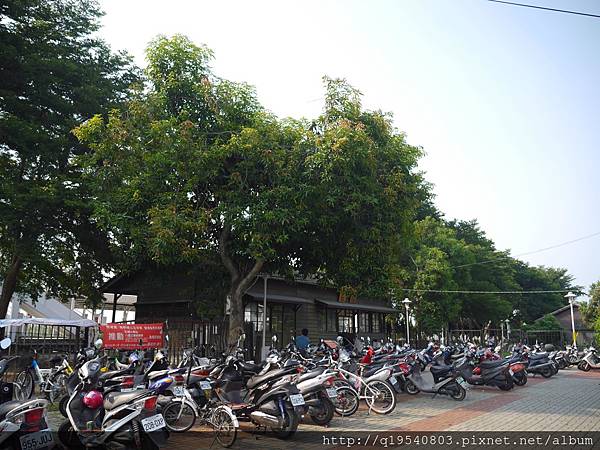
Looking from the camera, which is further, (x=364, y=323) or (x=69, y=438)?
(x=364, y=323)

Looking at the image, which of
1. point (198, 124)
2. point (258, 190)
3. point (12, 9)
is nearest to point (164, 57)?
point (198, 124)

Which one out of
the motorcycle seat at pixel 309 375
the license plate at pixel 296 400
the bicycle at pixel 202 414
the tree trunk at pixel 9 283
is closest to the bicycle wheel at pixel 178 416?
the bicycle at pixel 202 414

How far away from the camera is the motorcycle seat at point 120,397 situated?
6.43m

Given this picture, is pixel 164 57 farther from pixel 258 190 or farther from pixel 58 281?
pixel 58 281

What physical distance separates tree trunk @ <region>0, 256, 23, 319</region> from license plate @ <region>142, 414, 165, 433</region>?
1603cm

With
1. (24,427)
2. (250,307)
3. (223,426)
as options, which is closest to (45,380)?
(223,426)

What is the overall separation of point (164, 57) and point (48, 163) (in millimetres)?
6560

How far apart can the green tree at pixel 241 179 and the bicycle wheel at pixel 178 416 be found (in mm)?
5403

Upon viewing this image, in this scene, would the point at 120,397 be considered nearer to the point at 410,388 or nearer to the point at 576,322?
the point at 410,388

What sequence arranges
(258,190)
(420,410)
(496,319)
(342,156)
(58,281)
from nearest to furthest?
(420,410) → (342,156) → (258,190) → (58,281) → (496,319)

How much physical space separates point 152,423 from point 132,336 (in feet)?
31.5

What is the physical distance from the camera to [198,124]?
15.3m

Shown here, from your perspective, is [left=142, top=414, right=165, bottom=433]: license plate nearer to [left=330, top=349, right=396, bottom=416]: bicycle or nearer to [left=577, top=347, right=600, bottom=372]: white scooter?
[left=330, top=349, right=396, bottom=416]: bicycle

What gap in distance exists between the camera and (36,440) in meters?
5.17
